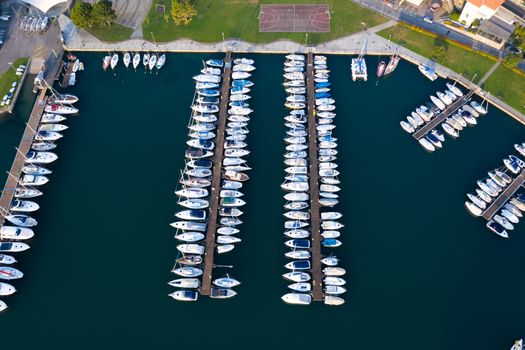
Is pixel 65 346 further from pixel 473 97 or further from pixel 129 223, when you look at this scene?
pixel 473 97

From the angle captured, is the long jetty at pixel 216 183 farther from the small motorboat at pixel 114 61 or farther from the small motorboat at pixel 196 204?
the small motorboat at pixel 114 61

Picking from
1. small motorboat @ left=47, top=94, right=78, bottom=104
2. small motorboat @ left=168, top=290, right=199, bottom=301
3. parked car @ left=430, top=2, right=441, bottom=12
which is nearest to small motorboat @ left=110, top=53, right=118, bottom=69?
small motorboat @ left=47, top=94, right=78, bottom=104

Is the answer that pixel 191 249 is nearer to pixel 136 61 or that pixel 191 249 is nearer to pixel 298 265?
pixel 298 265

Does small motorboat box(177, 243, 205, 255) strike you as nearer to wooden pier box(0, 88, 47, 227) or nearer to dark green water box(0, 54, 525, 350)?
dark green water box(0, 54, 525, 350)

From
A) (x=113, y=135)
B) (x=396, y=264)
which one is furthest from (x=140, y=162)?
(x=396, y=264)

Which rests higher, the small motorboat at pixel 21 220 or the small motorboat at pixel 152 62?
the small motorboat at pixel 152 62

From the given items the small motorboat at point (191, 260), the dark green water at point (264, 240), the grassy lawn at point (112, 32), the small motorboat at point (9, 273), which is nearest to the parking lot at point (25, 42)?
the grassy lawn at point (112, 32)

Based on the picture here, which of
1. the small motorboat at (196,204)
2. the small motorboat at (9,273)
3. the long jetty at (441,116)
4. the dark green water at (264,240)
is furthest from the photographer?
the long jetty at (441,116)
